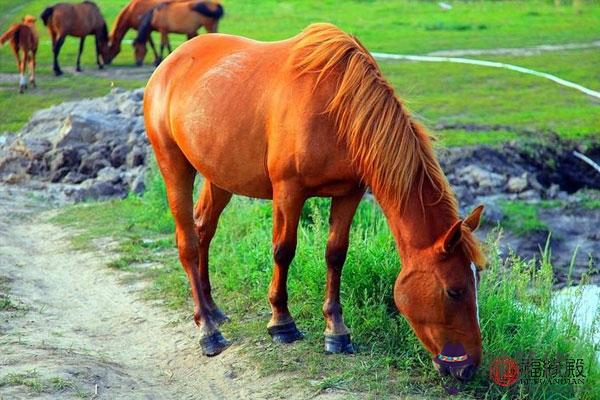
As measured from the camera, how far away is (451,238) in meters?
5.25

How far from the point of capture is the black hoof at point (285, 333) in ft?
20.8

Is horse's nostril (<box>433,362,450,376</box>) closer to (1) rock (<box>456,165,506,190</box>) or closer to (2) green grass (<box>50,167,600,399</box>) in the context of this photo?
(2) green grass (<box>50,167,600,399</box>)

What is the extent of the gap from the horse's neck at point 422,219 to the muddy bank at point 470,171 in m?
6.46

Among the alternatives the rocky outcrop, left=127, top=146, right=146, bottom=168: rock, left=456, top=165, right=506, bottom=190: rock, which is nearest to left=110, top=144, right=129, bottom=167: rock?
the rocky outcrop

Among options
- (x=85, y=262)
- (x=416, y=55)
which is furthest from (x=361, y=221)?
(x=416, y=55)

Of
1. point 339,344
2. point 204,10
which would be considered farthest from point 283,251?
point 204,10

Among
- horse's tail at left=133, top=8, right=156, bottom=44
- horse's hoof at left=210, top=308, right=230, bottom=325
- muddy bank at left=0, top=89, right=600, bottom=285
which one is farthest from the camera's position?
horse's tail at left=133, top=8, right=156, bottom=44

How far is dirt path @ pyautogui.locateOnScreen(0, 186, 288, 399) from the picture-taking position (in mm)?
5680

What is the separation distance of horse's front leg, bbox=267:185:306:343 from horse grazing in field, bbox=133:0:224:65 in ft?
61.9

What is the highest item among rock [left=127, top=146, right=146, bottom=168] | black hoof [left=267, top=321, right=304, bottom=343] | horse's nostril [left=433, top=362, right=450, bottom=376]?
horse's nostril [left=433, top=362, right=450, bottom=376]

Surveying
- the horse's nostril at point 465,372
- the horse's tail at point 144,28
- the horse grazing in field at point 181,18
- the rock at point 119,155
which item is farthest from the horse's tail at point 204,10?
the horse's nostril at point 465,372

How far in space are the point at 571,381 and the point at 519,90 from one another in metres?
13.3

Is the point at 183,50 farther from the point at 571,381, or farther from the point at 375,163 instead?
the point at 571,381

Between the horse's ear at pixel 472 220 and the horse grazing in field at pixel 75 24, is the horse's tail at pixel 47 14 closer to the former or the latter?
the horse grazing in field at pixel 75 24
